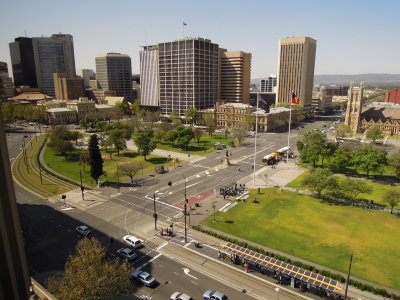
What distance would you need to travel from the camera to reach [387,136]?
5423 inches

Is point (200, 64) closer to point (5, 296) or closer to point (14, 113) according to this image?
point (14, 113)

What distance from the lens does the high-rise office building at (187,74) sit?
566 ft

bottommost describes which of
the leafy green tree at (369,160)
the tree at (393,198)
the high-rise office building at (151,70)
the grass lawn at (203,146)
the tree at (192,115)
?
the grass lawn at (203,146)

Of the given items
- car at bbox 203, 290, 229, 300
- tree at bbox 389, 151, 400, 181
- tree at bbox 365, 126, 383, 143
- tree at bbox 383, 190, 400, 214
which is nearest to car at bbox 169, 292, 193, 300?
car at bbox 203, 290, 229, 300

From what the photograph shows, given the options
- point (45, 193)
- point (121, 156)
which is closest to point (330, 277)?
point (45, 193)

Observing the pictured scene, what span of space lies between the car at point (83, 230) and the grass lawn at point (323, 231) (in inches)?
810

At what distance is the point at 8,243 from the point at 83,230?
95.9 feet

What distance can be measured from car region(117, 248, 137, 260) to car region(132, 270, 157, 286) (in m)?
3.82

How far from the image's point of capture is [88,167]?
85.2 metres

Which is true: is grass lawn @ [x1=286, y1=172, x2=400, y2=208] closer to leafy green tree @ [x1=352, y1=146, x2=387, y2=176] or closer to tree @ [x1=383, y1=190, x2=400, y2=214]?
leafy green tree @ [x1=352, y1=146, x2=387, y2=176]

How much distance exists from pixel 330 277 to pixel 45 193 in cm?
6131

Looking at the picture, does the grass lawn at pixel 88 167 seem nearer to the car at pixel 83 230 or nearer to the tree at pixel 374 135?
the car at pixel 83 230

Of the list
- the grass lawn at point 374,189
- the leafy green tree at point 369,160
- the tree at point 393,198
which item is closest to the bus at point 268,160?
the grass lawn at point 374,189

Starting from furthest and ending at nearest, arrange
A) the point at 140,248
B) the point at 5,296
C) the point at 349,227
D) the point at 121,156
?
the point at 121,156 < the point at 349,227 < the point at 140,248 < the point at 5,296
